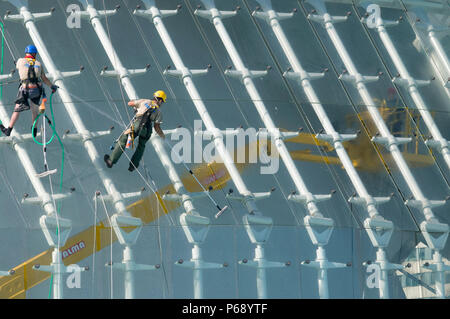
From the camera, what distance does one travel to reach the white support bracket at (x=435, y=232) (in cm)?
2375

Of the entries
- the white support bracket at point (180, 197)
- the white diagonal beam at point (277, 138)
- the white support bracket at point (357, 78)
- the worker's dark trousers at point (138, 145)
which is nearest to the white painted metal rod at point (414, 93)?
the white support bracket at point (357, 78)

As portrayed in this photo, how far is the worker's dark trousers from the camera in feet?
68.9

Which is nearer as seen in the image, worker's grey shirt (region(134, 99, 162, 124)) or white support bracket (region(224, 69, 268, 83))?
worker's grey shirt (region(134, 99, 162, 124))

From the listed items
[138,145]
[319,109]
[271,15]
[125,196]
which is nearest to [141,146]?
[138,145]

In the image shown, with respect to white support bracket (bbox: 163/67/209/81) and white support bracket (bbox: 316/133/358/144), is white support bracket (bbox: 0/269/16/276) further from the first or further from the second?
white support bracket (bbox: 316/133/358/144)

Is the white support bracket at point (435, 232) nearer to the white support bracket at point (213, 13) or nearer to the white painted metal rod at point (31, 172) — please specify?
the white support bracket at point (213, 13)

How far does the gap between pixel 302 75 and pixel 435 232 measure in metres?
4.66

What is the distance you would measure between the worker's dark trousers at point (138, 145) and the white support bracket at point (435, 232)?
258 inches

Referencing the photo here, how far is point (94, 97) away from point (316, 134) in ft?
16.2

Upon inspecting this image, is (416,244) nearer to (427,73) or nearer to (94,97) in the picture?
→ (427,73)

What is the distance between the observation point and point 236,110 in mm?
23812

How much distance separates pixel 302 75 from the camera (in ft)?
81.9

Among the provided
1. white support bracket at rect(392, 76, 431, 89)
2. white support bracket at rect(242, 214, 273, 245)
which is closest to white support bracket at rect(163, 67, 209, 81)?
white support bracket at rect(242, 214, 273, 245)

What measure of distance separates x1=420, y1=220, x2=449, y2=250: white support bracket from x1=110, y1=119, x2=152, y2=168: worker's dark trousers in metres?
6.55
